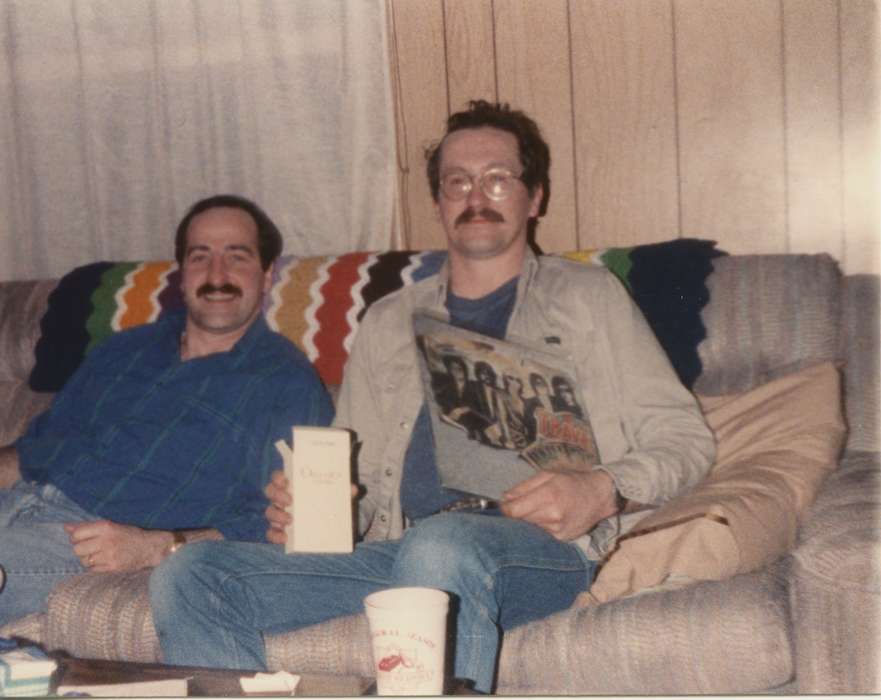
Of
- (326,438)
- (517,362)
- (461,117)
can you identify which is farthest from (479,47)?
(326,438)

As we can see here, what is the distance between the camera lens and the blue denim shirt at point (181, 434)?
1.94 m

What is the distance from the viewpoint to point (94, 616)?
5.42ft

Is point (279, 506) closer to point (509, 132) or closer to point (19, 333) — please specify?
point (509, 132)

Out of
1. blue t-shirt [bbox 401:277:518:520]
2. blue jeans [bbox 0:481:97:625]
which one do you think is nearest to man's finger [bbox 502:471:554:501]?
blue t-shirt [bbox 401:277:518:520]

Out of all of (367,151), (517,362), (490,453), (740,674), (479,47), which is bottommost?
(740,674)

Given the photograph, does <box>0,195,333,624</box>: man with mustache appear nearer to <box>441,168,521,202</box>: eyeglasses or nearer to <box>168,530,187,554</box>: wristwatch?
<box>168,530,187,554</box>: wristwatch

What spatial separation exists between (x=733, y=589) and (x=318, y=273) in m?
→ 1.18

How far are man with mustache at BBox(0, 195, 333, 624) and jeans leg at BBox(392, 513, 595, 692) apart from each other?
0.49m

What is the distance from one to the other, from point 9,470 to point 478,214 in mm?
1108

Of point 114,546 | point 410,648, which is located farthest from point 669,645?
point 114,546

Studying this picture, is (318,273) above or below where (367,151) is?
below

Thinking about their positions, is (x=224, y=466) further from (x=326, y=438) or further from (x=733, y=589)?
(x=733, y=589)

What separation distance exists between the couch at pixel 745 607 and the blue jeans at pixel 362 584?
51 millimetres

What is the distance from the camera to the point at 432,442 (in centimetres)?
182
